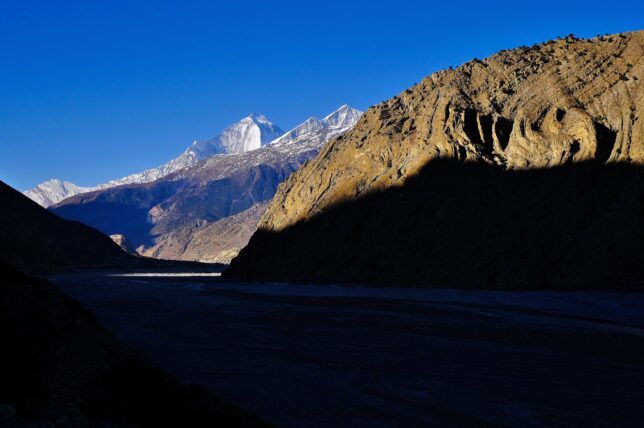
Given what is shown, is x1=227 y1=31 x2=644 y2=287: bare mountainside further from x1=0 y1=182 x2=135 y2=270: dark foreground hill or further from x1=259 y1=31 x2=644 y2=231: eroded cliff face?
x1=0 y1=182 x2=135 y2=270: dark foreground hill

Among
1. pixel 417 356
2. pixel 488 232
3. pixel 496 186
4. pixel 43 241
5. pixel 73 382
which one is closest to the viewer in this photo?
pixel 73 382

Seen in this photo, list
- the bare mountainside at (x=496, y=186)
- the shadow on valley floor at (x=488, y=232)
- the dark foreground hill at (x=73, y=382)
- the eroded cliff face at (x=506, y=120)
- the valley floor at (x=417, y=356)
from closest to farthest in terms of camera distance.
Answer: the dark foreground hill at (x=73, y=382) < the valley floor at (x=417, y=356) < the shadow on valley floor at (x=488, y=232) < the bare mountainside at (x=496, y=186) < the eroded cliff face at (x=506, y=120)

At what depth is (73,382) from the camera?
46.5ft

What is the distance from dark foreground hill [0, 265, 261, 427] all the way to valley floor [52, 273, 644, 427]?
2.09 m

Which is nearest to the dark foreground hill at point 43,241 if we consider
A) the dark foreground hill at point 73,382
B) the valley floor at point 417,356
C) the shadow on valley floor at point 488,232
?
the shadow on valley floor at point 488,232

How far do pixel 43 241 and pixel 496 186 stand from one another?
123977 millimetres

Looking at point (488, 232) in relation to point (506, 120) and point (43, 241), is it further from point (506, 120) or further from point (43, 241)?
point (43, 241)

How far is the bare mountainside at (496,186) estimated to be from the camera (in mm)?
42812

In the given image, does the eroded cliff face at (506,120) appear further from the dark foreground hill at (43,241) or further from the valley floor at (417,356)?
the dark foreground hill at (43,241)

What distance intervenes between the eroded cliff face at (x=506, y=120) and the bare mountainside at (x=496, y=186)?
15 cm

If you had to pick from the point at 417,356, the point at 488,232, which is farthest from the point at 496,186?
the point at 417,356

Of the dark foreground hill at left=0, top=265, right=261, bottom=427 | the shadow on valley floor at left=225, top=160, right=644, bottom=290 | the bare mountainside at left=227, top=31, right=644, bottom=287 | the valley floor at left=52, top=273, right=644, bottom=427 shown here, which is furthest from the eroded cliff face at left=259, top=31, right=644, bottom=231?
the dark foreground hill at left=0, top=265, right=261, bottom=427

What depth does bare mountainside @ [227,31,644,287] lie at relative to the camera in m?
42.8

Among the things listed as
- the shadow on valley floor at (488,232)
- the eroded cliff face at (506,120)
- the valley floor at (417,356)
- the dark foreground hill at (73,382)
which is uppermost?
the eroded cliff face at (506,120)
